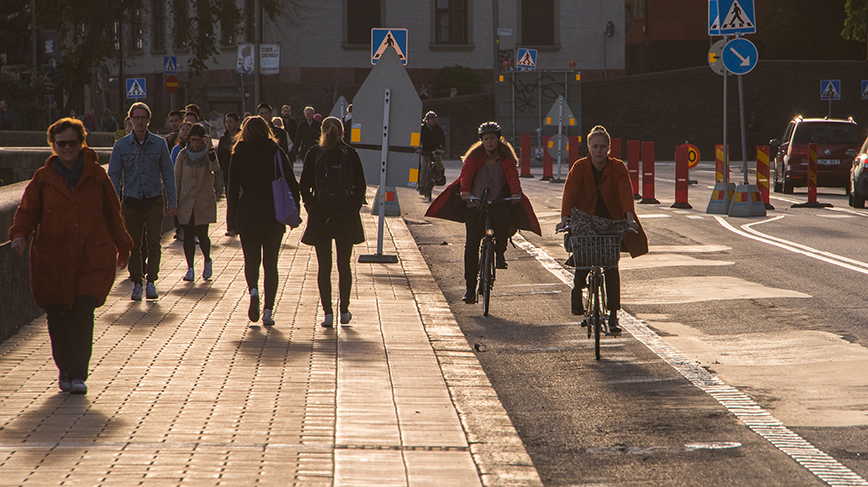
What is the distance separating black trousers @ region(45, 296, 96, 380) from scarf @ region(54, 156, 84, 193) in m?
0.67

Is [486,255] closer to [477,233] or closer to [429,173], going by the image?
[477,233]

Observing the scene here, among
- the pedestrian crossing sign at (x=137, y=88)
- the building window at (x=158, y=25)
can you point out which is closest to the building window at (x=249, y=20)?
the building window at (x=158, y=25)

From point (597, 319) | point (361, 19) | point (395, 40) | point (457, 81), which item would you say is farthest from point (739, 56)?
point (361, 19)

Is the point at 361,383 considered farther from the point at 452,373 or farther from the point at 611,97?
the point at 611,97

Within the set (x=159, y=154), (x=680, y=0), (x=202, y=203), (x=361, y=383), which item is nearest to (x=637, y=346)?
(x=361, y=383)

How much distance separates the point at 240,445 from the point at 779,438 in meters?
2.63

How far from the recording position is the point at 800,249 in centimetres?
1444

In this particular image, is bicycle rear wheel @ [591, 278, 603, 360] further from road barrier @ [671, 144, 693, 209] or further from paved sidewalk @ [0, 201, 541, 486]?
road barrier @ [671, 144, 693, 209]

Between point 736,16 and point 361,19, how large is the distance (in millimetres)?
30510

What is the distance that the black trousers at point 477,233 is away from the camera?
10445mm

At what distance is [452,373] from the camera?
7434 mm

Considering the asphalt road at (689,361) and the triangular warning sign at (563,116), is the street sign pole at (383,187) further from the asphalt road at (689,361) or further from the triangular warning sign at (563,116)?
the triangular warning sign at (563,116)

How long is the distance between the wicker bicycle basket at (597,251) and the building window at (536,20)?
140 ft

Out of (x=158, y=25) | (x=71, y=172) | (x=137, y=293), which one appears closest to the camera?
(x=71, y=172)
